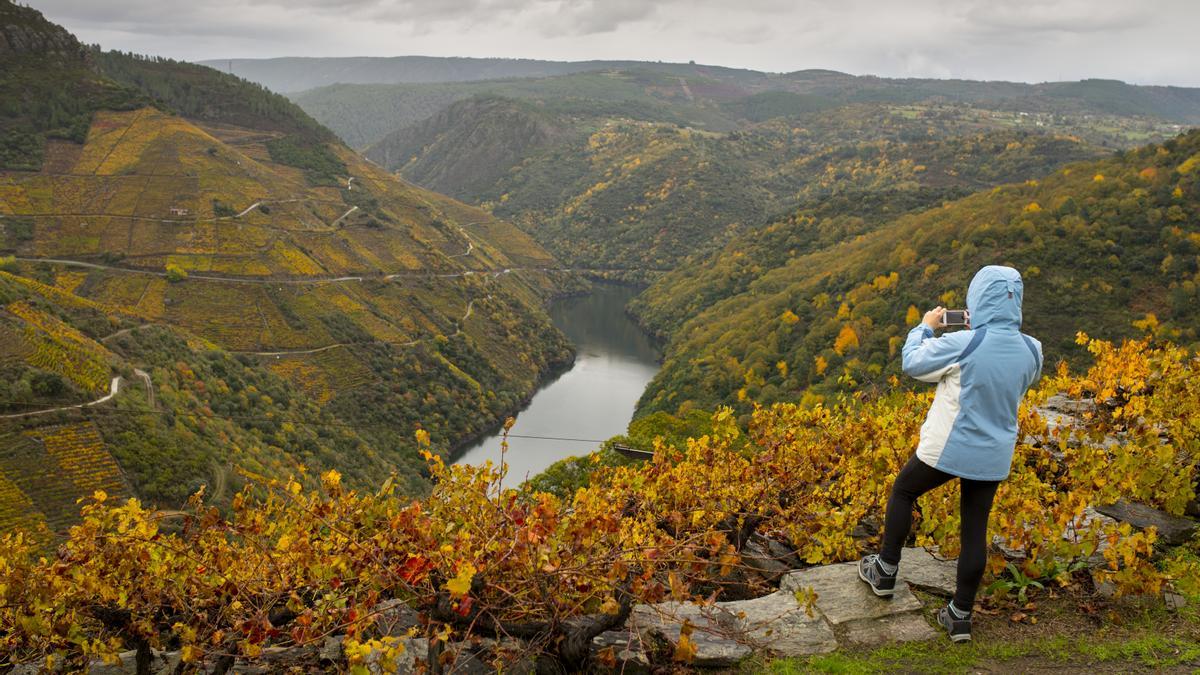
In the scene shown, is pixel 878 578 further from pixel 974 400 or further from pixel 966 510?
pixel 974 400

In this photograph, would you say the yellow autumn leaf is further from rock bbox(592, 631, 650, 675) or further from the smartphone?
the smartphone

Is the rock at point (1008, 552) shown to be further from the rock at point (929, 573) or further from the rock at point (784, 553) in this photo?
the rock at point (784, 553)

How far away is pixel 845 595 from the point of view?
18.9 feet

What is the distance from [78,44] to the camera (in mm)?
103188

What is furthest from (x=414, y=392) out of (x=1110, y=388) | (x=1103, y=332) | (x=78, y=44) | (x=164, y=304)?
(x=78, y=44)

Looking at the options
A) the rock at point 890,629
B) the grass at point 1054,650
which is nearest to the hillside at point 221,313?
the rock at point 890,629

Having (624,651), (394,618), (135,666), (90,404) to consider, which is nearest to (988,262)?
(624,651)

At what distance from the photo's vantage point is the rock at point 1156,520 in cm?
658

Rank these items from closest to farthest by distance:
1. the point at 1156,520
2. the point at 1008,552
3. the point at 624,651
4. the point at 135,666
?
the point at 624,651 → the point at 135,666 → the point at 1008,552 → the point at 1156,520

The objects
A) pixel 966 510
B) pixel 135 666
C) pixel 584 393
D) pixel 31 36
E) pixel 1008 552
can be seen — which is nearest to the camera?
pixel 966 510

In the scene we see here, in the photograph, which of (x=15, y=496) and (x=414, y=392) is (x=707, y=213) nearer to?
(x=414, y=392)

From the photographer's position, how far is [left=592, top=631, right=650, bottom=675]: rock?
468 centimetres

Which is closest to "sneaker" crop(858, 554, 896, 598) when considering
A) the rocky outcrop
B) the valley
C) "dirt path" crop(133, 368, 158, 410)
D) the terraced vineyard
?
the valley

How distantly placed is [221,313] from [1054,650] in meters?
67.0
